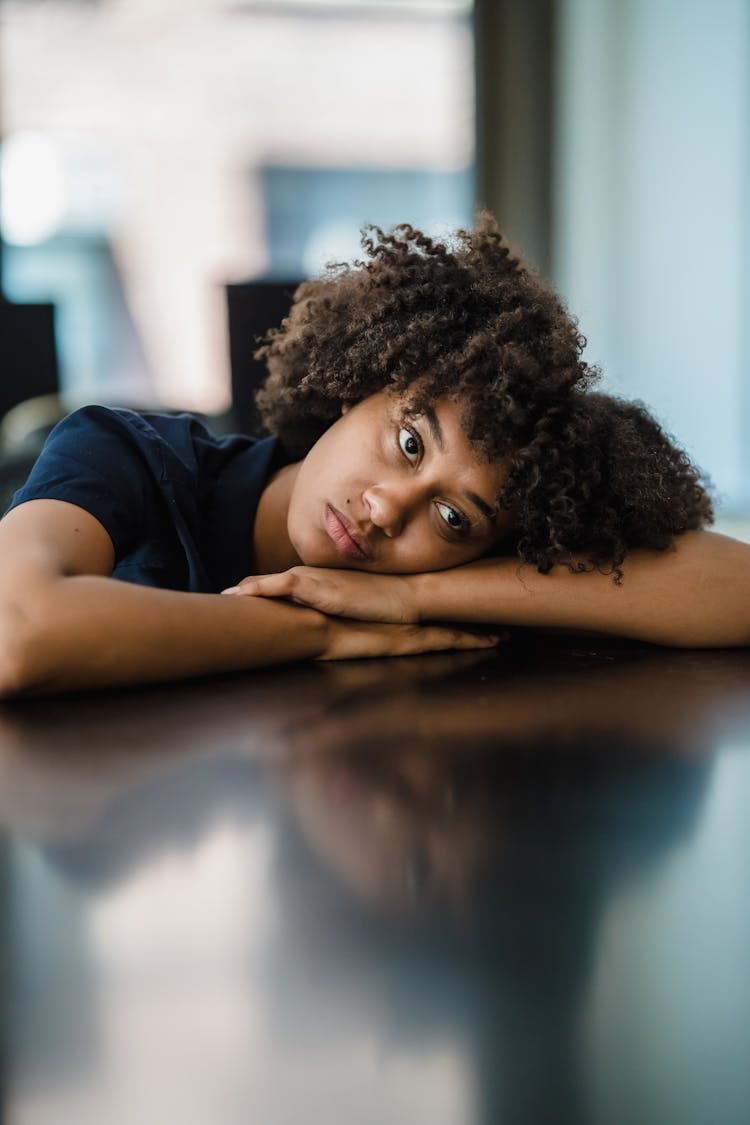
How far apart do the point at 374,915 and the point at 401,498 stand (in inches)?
24.5

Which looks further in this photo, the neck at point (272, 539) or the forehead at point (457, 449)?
the neck at point (272, 539)

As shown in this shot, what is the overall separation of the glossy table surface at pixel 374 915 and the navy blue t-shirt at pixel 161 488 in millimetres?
278

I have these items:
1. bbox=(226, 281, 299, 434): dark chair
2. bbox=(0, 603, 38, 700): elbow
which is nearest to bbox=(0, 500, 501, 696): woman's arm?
bbox=(0, 603, 38, 700): elbow

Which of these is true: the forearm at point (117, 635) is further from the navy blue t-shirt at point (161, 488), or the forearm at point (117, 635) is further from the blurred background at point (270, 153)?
the blurred background at point (270, 153)

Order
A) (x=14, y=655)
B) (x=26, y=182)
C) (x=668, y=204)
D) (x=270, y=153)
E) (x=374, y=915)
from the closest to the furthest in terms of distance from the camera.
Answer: (x=374, y=915) → (x=14, y=655) → (x=668, y=204) → (x=26, y=182) → (x=270, y=153)

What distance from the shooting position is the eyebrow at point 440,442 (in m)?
1.08

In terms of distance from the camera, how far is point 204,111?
13.1 feet

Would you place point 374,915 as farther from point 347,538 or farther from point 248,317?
point 248,317

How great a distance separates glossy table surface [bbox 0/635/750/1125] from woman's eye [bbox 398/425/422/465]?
349mm

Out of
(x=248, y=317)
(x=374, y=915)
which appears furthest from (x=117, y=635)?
(x=248, y=317)

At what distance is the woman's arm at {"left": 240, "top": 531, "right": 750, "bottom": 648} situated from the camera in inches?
41.9

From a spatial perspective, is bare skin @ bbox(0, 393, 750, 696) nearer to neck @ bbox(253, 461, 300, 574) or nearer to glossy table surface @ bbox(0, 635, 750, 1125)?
neck @ bbox(253, 461, 300, 574)

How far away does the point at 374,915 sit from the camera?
479mm

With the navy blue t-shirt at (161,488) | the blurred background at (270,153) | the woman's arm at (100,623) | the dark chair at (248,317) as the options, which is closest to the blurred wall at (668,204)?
the blurred background at (270,153)
